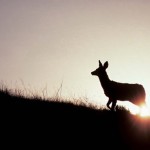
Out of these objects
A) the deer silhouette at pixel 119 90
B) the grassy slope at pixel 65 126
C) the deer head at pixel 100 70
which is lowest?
the grassy slope at pixel 65 126

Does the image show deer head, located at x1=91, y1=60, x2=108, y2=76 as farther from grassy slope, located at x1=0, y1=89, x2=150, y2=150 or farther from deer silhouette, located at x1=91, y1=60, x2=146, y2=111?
grassy slope, located at x1=0, y1=89, x2=150, y2=150

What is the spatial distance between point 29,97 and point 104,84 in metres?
3.77

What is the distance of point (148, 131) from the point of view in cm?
923

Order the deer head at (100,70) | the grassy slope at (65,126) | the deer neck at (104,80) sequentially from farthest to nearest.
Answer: the deer head at (100,70) < the deer neck at (104,80) < the grassy slope at (65,126)

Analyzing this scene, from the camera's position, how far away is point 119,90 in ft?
42.6

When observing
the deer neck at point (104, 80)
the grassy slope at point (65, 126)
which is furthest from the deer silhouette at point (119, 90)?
the grassy slope at point (65, 126)

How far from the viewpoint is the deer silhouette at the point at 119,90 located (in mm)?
12954

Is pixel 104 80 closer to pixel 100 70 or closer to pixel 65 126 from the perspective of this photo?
pixel 100 70

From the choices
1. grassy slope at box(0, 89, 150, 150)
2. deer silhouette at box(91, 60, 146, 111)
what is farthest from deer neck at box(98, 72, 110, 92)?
grassy slope at box(0, 89, 150, 150)

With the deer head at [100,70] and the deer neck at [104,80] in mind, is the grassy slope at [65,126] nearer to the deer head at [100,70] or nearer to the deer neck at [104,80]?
the deer neck at [104,80]

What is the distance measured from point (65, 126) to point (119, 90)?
5.29 metres

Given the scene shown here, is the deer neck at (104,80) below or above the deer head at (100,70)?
below

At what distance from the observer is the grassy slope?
23.4 ft

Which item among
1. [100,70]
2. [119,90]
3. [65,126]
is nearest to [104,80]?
[100,70]
